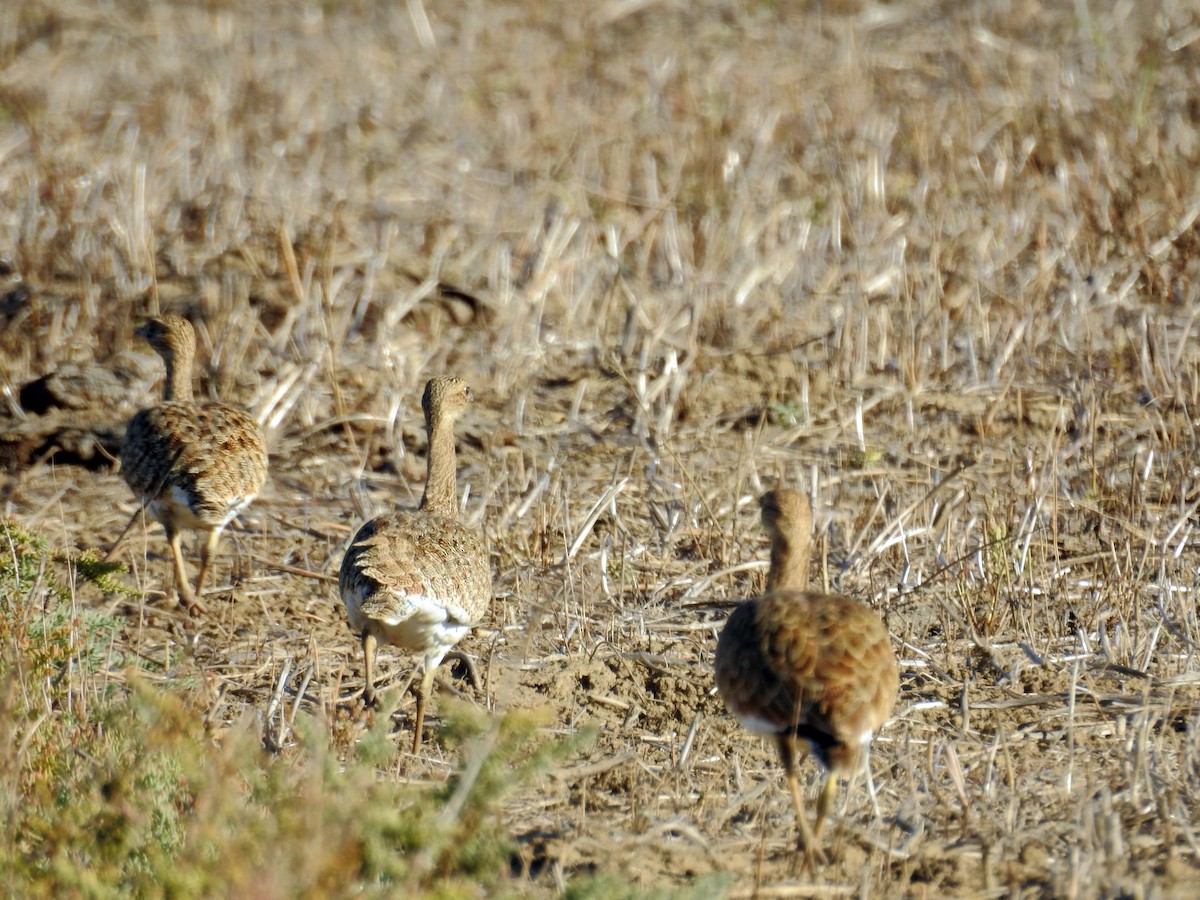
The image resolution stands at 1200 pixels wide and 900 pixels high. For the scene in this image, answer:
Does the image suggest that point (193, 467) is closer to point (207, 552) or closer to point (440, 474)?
point (207, 552)

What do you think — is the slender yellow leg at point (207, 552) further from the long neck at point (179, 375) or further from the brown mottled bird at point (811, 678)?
the brown mottled bird at point (811, 678)

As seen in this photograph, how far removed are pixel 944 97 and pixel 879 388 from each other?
16.0 feet

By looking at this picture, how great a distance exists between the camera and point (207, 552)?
6855 mm

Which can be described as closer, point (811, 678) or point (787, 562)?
point (811, 678)

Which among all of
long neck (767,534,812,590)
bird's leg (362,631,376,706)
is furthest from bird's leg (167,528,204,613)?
long neck (767,534,812,590)

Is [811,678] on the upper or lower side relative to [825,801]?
upper

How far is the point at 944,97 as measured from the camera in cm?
1236

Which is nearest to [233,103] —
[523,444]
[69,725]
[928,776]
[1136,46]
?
[523,444]

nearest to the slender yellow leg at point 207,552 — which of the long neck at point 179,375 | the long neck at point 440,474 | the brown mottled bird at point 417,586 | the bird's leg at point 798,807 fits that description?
the long neck at point 179,375

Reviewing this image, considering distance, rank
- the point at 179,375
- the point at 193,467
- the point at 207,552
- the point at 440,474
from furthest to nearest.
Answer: the point at 179,375
the point at 207,552
the point at 193,467
the point at 440,474

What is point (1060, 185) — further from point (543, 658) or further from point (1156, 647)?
point (543, 658)

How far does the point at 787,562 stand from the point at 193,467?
114 inches

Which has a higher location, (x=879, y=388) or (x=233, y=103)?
(x=233, y=103)

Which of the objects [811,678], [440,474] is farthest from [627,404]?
[811,678]
